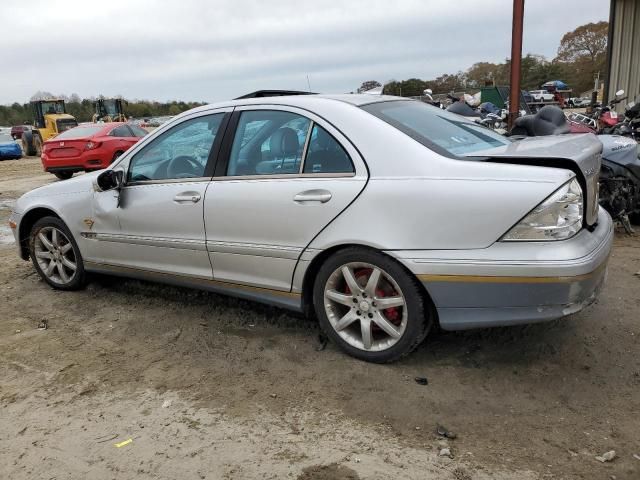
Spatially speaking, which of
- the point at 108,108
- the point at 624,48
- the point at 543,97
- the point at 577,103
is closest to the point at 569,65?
the point at 577,103

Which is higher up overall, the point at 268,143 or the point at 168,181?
the point at 268,143

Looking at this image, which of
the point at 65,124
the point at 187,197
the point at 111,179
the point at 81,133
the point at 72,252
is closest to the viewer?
the point at 187,197

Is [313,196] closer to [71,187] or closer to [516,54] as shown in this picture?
[71,187]

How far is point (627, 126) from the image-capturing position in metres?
7.21

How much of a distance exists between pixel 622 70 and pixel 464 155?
423 inches

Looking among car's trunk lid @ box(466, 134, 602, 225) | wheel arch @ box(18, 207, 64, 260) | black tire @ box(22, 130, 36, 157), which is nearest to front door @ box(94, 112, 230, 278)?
wheel arch @ box(18, 207, 64, 260)

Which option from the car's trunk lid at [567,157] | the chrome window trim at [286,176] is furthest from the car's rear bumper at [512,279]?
the chrome window trim at [286,176]

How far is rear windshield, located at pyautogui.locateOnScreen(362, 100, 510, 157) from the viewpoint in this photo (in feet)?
10.3

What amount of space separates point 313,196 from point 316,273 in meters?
0.47

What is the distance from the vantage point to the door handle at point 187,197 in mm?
3691

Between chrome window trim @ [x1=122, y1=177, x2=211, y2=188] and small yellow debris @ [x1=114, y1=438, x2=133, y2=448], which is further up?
chrome window trim @ [x1=122, y1=177, x2=211, y2=188]

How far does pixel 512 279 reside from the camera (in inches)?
107

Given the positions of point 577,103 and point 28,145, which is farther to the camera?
point 577,103

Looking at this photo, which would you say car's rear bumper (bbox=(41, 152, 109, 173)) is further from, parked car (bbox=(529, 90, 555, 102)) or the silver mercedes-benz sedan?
parked car (bbox=(529, 90, 555, 102))
